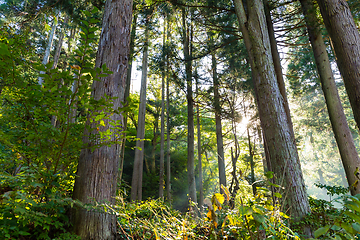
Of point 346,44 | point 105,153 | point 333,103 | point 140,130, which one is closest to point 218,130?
point 140,130

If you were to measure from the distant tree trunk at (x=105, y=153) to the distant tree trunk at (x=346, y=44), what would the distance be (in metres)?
3.25

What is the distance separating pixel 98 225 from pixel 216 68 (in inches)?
331

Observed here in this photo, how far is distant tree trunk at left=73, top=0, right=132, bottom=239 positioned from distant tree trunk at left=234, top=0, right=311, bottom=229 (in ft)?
7.06

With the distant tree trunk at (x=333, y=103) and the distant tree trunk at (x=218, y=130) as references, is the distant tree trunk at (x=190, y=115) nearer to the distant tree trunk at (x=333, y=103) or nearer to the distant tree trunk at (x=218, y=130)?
the distant tree trunk at (x=218, y=130)

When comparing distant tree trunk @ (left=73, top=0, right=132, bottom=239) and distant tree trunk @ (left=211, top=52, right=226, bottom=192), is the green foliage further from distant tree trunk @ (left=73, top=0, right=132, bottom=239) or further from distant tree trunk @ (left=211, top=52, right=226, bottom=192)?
distant tree trunk @ (left=211, top=52, right=226, bottom=192)

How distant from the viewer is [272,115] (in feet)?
10.2

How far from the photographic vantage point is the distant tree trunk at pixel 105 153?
5.53ft

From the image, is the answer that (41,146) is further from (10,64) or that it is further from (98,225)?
(98,225)

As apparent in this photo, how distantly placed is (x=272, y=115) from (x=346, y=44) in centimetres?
156

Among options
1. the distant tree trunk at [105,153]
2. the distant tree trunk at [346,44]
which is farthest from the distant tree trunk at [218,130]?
the distant tree trunk at [105,153]

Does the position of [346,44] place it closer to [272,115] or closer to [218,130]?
[272,115]

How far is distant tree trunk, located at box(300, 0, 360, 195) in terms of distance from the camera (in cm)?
404

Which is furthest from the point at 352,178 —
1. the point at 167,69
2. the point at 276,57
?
the point at 167,69

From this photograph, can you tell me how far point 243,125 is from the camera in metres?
8.70
